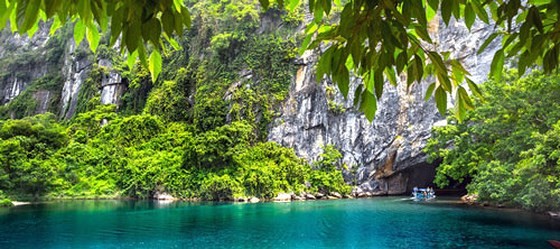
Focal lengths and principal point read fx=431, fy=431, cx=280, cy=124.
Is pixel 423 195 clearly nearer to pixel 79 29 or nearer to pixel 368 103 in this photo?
pixel 368 103

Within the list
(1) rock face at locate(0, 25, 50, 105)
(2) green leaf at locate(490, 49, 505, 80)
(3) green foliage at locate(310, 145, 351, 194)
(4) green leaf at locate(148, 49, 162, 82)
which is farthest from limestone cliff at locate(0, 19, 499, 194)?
(1) rock face at locate(0, 25, 50, 105)

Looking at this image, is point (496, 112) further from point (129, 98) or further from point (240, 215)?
point (129, 98)

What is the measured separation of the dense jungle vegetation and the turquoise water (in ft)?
19.4

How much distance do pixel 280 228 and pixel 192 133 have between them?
15.8 metres

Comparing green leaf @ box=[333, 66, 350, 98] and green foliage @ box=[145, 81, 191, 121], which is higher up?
green foliage @ box=[145, 81, 191, 121]

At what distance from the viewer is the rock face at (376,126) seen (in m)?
22.5

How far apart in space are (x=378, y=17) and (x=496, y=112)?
15.7 m

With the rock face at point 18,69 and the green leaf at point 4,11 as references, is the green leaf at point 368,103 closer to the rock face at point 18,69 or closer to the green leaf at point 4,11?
the green leaf at point 4,11

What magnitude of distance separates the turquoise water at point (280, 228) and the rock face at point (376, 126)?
23.6 feet

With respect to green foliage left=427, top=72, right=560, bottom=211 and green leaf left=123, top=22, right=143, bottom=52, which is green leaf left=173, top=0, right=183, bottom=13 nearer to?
green leaf left=123, top=22, right=143, bottom=52

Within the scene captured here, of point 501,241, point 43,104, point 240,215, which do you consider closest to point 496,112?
point 501,241

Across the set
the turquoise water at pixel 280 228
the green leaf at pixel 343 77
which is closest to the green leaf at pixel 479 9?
the green leaf at pixel 343 77

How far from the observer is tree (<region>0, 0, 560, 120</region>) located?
71cm

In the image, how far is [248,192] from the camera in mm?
22094
